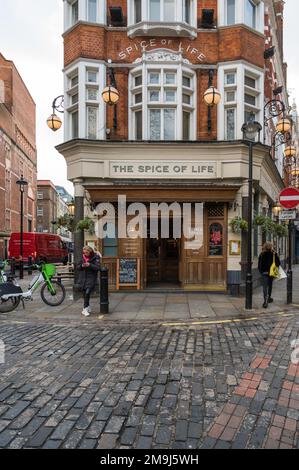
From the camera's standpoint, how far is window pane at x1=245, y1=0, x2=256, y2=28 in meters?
11.9

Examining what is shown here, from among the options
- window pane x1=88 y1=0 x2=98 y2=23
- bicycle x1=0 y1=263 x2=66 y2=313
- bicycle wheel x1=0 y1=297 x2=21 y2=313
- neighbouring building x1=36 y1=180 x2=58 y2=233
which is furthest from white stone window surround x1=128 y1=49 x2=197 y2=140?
neighbouring building x1=36 y1=180 x2=58 y2=233

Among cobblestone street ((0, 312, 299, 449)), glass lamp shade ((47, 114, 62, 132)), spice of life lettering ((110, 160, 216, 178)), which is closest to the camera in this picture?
cobblestone street ((0, 312, 299, 449))

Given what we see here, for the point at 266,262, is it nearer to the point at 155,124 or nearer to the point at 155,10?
the point at 155,124

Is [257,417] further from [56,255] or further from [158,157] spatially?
[56,255]

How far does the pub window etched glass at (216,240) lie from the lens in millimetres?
11703

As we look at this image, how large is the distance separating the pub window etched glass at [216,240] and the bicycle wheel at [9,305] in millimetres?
6791

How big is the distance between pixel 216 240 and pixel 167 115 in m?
5.03

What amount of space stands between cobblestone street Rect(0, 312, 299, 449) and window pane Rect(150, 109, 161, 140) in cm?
768

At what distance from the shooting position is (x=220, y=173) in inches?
446

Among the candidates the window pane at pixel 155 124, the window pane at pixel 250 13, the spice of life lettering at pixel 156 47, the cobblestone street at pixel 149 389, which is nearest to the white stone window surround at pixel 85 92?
the spice of life lettering at pixel 156 47

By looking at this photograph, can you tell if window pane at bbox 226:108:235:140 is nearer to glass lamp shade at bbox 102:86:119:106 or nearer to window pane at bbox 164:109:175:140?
window pane at bbox 164:109:175:140

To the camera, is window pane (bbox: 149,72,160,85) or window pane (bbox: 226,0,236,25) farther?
window pane (bbox: 226,0,236,25)

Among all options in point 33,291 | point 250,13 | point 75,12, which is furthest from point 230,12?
point 33,291

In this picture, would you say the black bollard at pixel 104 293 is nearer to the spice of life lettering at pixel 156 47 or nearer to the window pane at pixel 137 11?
the spice of life lettering at pixel 156 47
